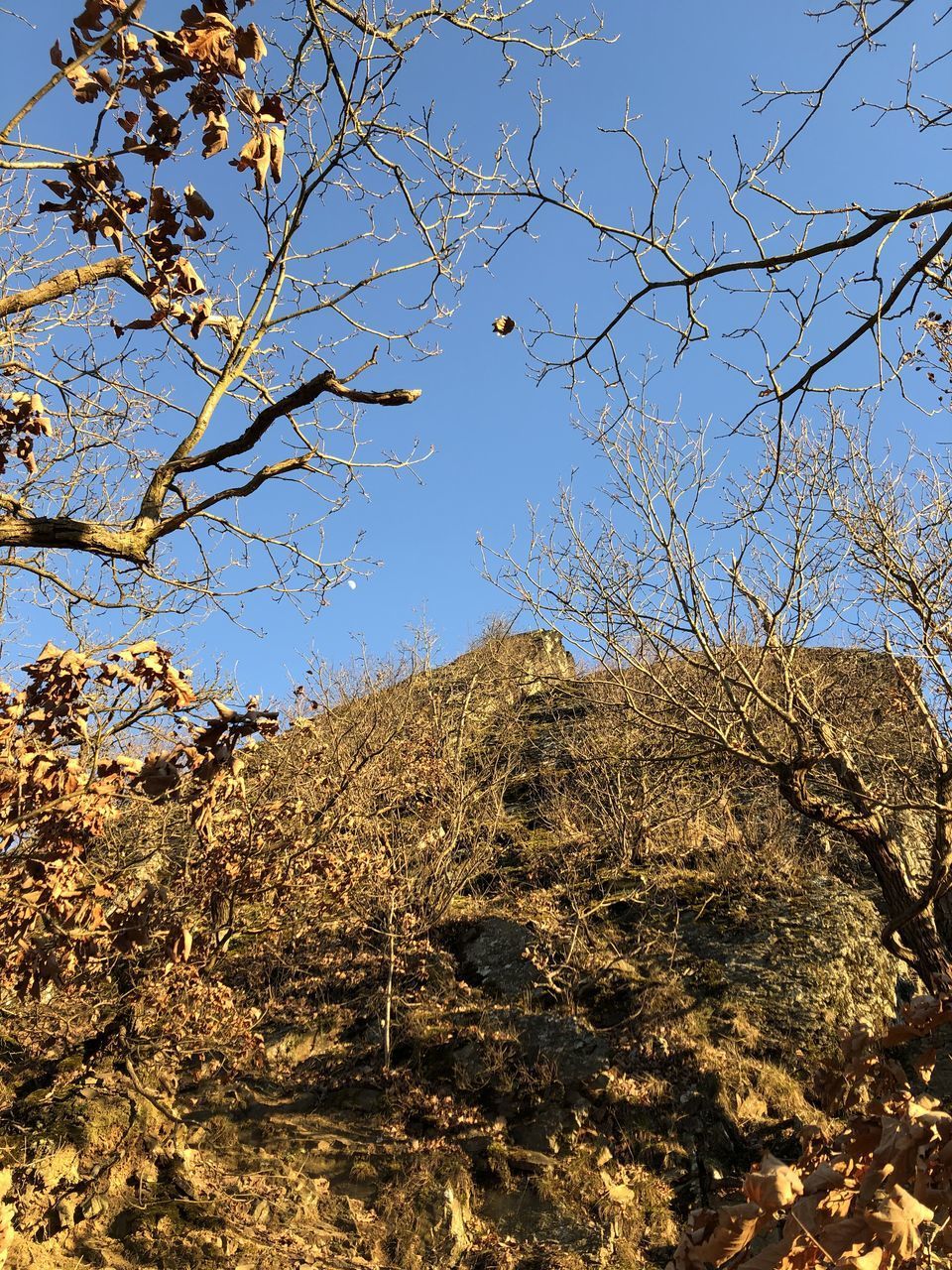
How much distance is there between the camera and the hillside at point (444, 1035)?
6.34m

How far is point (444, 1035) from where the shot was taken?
28.5 feet

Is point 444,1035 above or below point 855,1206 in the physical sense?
below

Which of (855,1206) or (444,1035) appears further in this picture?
(444,1035)

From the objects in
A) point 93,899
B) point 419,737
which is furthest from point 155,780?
point 419,737

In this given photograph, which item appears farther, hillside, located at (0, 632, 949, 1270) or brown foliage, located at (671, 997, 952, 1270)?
hillside, located at (0, 632, 949, 1270)

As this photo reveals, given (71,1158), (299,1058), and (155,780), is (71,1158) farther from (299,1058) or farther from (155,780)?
(155,780)

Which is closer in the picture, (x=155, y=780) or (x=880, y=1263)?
(x=880, y=1263)

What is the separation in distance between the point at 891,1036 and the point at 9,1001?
7.26 m

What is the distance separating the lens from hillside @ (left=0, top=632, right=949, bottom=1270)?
6.34 m

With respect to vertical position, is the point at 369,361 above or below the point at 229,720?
above

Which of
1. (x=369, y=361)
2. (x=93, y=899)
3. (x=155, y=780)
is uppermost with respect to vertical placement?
(x=369, y=361)

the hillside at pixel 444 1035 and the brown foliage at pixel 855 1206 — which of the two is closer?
the brown foliage at pixel 855 1206

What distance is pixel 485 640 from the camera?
24.4 meters

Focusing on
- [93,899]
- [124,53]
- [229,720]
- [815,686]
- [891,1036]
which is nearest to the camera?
[891,1036]
